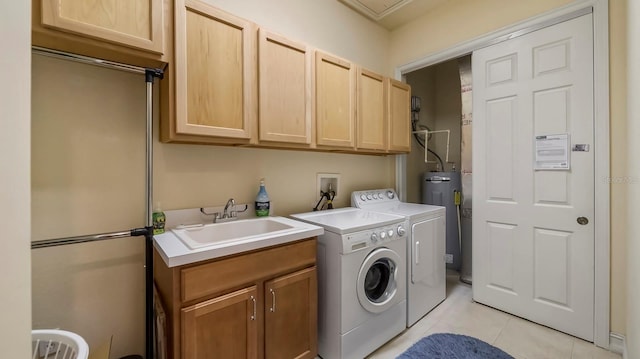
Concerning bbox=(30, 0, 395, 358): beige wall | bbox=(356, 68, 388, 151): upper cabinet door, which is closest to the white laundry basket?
bbox=(30, 0, 395, 358): beige wall

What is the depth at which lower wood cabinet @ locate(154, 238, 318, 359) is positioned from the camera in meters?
1.15

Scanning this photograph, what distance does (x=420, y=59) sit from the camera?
2.78 m

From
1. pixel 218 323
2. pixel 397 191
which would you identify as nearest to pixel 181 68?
pixel 218 323

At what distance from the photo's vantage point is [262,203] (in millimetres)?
1942

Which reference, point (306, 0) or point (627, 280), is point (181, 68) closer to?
point (306, 0)

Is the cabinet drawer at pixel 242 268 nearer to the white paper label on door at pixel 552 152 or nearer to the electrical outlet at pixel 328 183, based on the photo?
the electrical outlet at pixel 328 183

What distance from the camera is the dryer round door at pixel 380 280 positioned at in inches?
68.7

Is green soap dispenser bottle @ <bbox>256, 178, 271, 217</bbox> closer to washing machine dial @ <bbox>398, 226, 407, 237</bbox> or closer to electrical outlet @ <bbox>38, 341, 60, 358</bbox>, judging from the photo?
washing machine dial @ <bbox>398, 226, 407, 237</bbox>

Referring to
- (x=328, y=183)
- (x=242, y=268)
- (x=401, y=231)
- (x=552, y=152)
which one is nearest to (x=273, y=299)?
(x=242, y=268)

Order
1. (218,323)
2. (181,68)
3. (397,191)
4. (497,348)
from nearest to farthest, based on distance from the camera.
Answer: (218,323)
(181,68)
(497,348)
(397,191)

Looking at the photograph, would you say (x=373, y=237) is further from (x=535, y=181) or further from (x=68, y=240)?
(x=68, y=240)

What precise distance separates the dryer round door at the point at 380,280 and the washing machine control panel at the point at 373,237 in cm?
8

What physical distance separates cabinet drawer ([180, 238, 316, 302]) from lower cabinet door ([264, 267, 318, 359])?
0.24ft

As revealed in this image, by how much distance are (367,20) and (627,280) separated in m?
3.01
